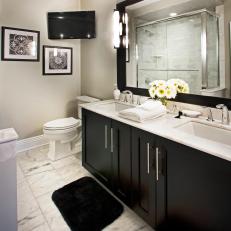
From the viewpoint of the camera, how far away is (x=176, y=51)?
7.27 ft

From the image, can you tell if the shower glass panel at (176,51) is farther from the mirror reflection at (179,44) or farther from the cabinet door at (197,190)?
the cabinet door at (197,190)

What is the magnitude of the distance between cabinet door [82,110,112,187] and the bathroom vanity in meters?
0.01

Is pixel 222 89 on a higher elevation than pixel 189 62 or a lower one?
lower

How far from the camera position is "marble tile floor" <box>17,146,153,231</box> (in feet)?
5.67

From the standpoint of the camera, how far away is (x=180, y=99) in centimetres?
210

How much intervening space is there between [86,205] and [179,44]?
6.14 ft

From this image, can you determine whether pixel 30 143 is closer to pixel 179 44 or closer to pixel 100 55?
pixel 100 55

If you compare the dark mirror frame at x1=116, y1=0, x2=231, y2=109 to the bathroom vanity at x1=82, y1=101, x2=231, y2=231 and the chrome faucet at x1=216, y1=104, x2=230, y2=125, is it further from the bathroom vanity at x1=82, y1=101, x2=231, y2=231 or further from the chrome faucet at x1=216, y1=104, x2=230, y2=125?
the bathroom vanity at x1=82, y1=101, x2=231, y2=231

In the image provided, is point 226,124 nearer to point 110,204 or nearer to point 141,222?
point 141,222

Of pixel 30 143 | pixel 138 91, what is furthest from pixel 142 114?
pixel 30 143

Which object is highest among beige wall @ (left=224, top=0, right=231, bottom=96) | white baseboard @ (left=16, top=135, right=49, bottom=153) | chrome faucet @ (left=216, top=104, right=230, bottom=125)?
beige wall @ (left=224, top=0, right=231, bottom=96)

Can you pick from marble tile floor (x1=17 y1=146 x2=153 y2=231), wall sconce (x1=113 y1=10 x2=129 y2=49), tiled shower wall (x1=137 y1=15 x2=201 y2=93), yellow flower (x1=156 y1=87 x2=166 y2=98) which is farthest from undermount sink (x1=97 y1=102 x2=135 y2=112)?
marble tile floor (x1=17 y1=146 x2=153 y2=231)

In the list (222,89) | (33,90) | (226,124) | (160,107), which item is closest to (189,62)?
(222,89)

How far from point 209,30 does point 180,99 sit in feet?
2.23
